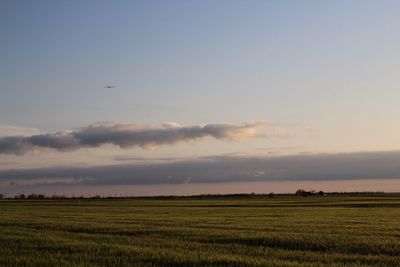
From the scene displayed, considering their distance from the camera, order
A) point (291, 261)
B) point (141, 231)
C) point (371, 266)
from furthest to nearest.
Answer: point (141, 231), point (291, 261), point (371, 266)

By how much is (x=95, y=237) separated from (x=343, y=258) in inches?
474

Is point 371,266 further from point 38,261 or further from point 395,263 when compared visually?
point 38,261

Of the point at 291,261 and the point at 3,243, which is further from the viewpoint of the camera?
the point at 3,243

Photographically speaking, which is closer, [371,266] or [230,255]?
[371,266]

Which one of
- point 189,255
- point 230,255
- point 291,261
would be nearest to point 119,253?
point 189,255

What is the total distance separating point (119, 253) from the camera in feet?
64.6

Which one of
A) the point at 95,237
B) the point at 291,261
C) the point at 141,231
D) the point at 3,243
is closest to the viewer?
the point at 291,261

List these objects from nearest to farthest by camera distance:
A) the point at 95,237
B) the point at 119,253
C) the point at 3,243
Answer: the point at 119,253 → the point at 3,243 → the point at 95,237

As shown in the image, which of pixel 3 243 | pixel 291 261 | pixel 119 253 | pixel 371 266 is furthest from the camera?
pixel 3 243

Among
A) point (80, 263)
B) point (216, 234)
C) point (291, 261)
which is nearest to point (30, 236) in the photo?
point (216, 234)

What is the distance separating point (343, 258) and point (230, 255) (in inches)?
144

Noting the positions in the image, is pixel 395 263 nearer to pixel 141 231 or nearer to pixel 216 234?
pixel 216 234

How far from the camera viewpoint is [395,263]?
17750 millimetres

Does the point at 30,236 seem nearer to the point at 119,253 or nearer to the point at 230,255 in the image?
the point at 119,253
